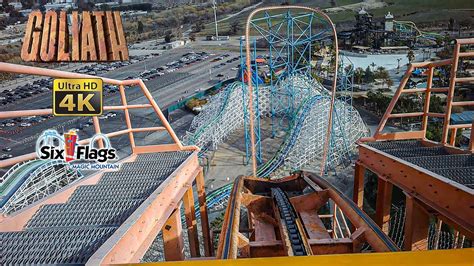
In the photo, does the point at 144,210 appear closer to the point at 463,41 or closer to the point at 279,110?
the point at 463,41

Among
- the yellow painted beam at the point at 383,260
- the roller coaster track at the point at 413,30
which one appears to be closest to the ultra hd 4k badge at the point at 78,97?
the yellow painted beam at the point at 383,260

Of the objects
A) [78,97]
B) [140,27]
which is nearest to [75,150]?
[78,97]

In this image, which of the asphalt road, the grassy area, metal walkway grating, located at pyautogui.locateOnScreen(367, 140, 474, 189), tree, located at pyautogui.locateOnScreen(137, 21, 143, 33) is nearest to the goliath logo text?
metal walkway grating, located at pyautogui.locateOnScreen(367, 140, 474, 189)

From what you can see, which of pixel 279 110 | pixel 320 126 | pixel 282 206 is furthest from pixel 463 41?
pixel 279 110

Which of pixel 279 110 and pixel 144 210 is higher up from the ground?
pixel 144 210

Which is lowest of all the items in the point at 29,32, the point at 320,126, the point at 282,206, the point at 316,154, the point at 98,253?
the point at 316,154

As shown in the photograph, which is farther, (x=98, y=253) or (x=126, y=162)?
(x=126, y=162)

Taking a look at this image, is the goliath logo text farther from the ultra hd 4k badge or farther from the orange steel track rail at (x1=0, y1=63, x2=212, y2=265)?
the ultra hd 4k badge
